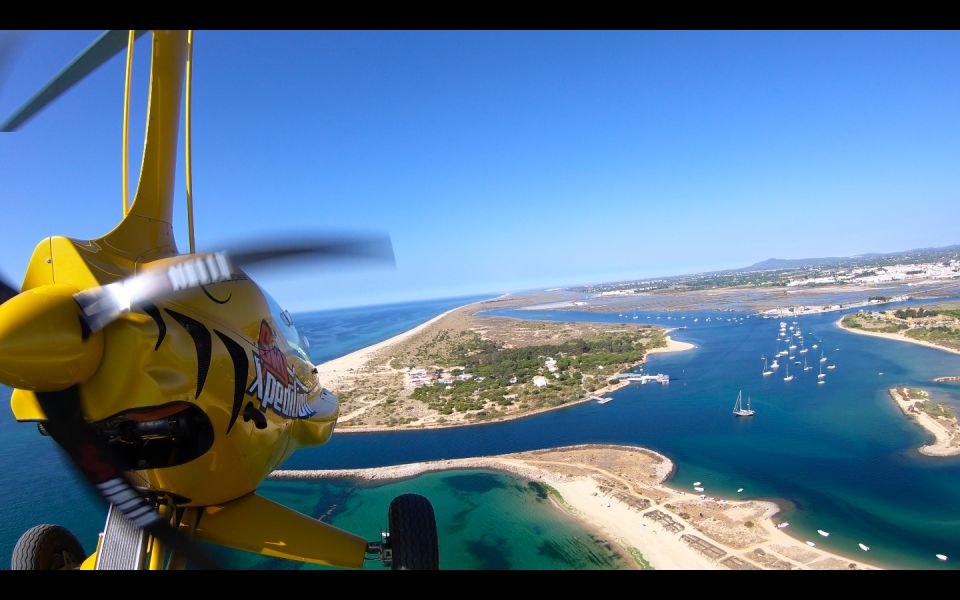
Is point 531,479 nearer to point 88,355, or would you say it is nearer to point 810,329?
point 88,355

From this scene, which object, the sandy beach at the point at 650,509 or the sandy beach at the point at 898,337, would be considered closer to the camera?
the sandy beach at the point at 650,509

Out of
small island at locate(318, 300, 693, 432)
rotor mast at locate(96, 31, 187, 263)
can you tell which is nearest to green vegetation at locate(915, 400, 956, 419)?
small island at locate(318, 300, 693, 432)

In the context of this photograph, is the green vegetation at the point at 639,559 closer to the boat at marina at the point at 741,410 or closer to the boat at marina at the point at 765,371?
the boat at marina at the point at 741,410

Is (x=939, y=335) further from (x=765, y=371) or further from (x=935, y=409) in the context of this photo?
(x=935, y=409)

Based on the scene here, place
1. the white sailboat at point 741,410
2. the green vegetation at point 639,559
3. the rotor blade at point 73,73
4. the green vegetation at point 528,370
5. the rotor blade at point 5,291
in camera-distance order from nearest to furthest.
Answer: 1. the rotor blade at point 5,291
2. the rotor blade at point 73,73
3. the green vegetation at point 639,559
4. the white sailboat at point 741,410
5. the green vegetation at point 528,370

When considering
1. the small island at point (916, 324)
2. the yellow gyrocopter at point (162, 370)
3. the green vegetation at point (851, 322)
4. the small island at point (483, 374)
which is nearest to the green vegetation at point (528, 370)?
the small island at point (483, 374)

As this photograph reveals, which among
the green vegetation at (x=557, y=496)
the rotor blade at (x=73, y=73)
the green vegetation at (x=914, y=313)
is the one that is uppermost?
the rotor blade at (x=73, y=73)

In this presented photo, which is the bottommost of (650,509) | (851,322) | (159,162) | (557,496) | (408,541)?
(557,496)

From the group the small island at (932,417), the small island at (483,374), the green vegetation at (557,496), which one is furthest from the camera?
the small island at (483,374)

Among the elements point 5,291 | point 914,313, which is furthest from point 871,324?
point 5,291
